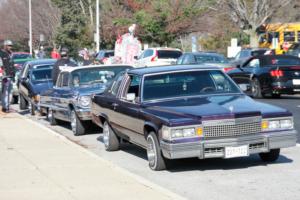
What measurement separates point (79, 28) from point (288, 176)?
190 feet

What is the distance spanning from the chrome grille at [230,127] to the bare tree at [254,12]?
41088 millimetres

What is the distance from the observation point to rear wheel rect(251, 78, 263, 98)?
22953 millimetres

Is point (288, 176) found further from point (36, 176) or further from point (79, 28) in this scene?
point (79, 28)

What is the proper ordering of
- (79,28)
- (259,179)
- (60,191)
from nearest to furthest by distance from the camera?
1. (60,191)
2. (259,179)
3. (79,28)

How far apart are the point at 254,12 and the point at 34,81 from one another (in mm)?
32883

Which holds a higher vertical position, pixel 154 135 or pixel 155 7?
pixel 155 7

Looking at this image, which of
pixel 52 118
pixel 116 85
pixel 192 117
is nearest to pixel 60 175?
pixel 192 117

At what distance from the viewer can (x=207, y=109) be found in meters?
9.72

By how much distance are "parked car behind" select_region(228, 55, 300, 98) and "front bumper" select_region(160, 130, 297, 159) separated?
11519 mm

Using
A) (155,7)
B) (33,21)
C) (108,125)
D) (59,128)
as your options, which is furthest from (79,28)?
(108,125)

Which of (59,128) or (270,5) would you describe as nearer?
(59,128)

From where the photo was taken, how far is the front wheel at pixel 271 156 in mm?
10341

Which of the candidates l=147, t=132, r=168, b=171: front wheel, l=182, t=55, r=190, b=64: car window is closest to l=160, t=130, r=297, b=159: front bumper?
l=147, t=132, r=168, b=171: front wheel

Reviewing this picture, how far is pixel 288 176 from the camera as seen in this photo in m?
9.46
